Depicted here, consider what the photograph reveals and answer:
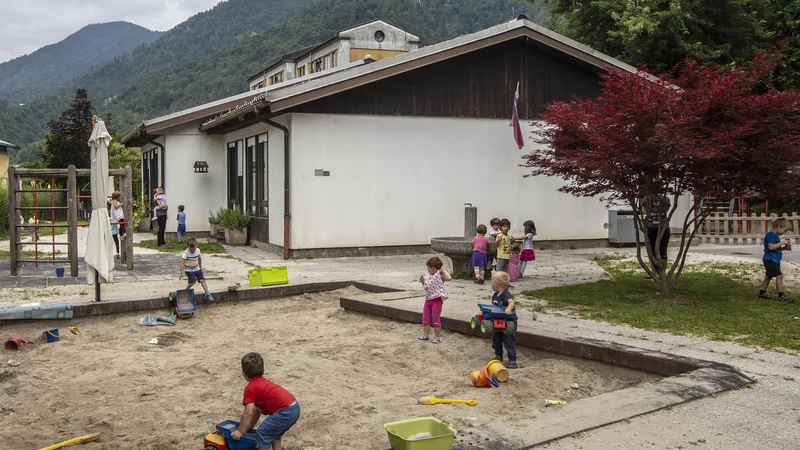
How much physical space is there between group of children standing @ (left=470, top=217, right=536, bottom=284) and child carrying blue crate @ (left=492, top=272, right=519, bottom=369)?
5145mm

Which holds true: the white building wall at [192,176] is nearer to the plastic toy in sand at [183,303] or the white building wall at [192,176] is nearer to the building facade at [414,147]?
the building facade at [414,147]

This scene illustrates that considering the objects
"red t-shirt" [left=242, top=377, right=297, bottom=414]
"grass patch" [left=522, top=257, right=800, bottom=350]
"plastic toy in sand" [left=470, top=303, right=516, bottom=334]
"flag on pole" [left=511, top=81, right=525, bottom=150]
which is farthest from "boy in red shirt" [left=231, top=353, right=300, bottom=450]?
"flag on pole" [left=511, top=81, right=525, bottom=150]

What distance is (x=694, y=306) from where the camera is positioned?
11234 mm

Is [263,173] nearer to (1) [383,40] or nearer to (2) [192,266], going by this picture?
(2) [192,266]

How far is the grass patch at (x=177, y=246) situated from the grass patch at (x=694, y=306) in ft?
33.0

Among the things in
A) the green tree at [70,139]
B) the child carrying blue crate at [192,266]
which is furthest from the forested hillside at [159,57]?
the child carrying blue crate at [192,266]

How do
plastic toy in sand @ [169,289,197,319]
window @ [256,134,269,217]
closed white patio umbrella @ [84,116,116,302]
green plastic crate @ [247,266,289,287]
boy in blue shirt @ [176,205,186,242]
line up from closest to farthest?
1. closed white patio umbrella @ [84,116,116,302]
2. plastic toy in sand @ [169,289,197,319]
3. green plastic crate @ [247,266,289,287]
4. window @ [256,134,269,217]
5. boy in blue shirt @ [176,205,186,242]

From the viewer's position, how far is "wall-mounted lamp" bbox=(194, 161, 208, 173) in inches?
962

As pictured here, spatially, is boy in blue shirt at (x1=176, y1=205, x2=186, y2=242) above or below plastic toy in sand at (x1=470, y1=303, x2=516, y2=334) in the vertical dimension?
above

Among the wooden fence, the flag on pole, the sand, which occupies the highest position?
the flag on pole

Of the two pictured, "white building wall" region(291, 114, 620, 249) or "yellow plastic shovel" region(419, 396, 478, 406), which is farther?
"white building wall" region(291, 114, 620, 249)

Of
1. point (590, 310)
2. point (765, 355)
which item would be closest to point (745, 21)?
point (590, 310)

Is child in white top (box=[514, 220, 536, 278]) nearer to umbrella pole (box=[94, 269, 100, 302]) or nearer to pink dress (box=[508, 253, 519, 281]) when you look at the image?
pink dress (box=[508, 253, 519, 281])

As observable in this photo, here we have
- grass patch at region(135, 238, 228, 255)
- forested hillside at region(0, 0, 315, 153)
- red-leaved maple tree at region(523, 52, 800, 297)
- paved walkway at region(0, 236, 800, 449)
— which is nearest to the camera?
paved walkway at region(0, 236, 800, 449)
